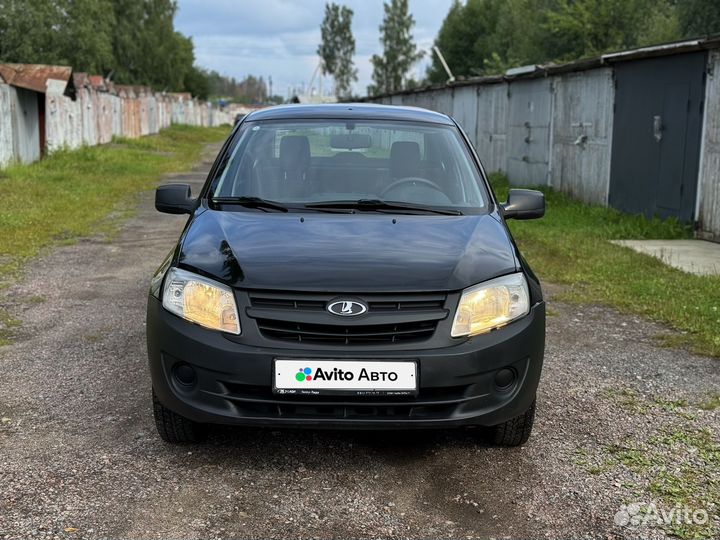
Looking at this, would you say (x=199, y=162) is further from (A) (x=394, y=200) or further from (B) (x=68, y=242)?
(A) (x=394, y=200)

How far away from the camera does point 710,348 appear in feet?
19.2

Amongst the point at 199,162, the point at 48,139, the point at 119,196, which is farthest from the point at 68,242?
the point at 199,162

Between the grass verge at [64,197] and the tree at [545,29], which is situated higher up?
the tree at [545,29]

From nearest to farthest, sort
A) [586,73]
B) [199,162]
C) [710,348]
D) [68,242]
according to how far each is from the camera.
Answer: [710,348]
[68,242]
[586,73]
[199,162]

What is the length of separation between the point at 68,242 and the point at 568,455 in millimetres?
8075

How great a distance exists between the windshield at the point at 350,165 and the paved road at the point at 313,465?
1.24 m

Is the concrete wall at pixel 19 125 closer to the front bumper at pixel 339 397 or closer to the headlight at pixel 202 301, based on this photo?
the headlight at pixel 202 301

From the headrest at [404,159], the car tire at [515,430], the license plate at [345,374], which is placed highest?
the headrest at [404,159]

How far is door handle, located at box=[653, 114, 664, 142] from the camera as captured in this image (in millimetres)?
11734

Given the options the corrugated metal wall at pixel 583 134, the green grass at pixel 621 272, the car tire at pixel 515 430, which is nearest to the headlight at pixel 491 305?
the car tire at pixel 515 430

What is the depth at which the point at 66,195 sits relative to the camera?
15469mm

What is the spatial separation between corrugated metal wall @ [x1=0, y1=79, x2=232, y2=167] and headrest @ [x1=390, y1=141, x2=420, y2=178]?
1499 cm

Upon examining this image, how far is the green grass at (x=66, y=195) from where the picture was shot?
1043cm

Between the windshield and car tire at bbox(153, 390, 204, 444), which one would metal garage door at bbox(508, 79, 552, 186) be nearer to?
the windshield
